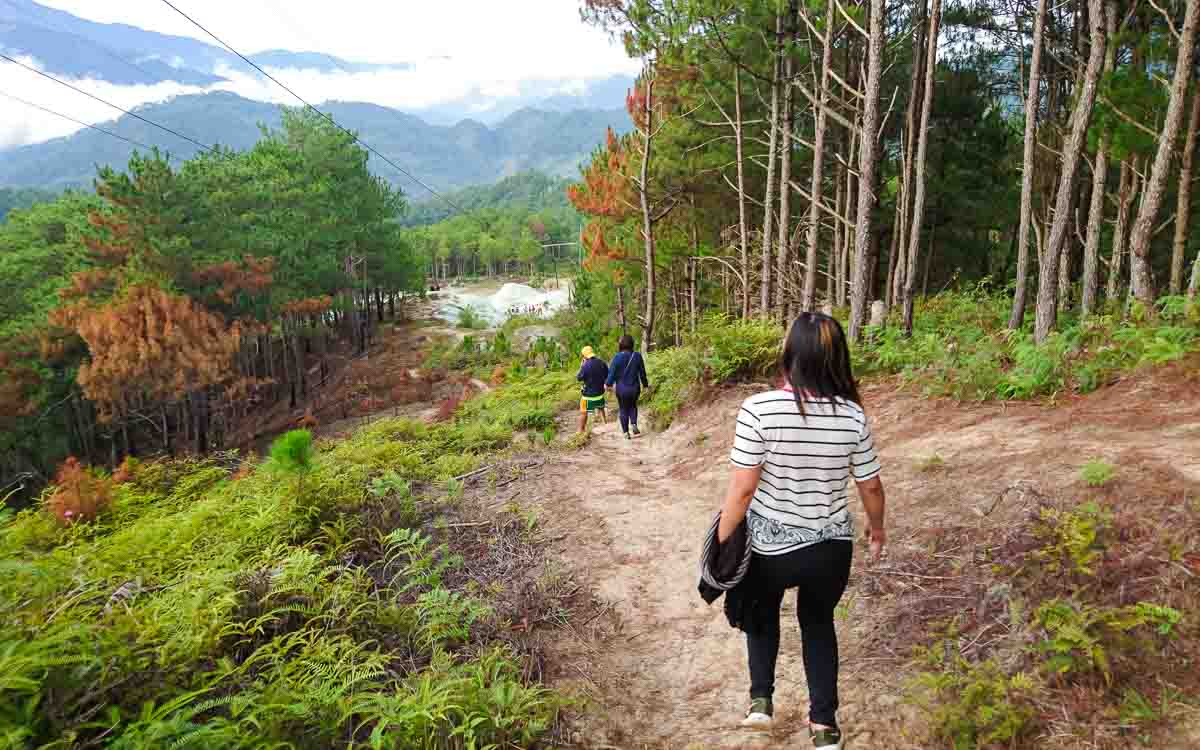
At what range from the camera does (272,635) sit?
3430mm

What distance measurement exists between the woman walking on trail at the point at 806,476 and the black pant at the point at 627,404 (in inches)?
238

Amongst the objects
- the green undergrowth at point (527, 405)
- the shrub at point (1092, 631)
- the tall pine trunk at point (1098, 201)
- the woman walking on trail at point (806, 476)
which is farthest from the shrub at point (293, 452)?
the tall pine trunk at point (1098, 201)

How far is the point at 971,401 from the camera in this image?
6.71 meters

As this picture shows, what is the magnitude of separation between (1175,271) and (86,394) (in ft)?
92.9

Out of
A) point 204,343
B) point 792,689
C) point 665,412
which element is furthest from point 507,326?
point 792,689

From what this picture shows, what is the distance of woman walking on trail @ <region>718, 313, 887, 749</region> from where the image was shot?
2363 mm

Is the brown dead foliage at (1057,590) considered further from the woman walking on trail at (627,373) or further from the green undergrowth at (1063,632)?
the woman walking on trail at (627,373)

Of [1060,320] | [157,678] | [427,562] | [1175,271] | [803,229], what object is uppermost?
[803,229]

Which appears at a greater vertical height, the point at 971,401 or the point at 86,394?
the point at 971,401

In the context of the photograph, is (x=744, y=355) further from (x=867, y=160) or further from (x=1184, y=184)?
(x=1184, y=184)

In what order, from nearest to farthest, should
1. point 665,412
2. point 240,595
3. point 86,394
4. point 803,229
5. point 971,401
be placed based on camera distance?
point 240,595 → point 971,401 → point 665,412 → point 803,229 → point 86,394

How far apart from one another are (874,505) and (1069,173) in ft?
24.5

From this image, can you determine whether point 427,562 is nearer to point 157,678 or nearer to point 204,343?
point 157,678

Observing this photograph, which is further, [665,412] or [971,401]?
[665,412]
